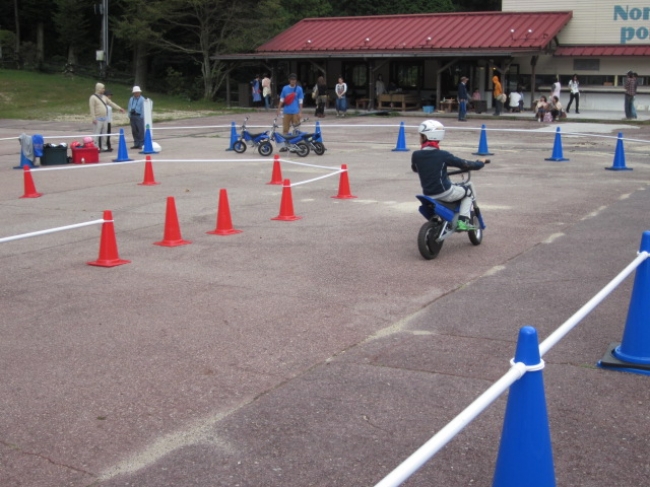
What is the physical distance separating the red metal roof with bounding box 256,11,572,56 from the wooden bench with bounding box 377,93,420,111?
7.54ft

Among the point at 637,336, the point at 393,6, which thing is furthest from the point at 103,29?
the point at 637,336

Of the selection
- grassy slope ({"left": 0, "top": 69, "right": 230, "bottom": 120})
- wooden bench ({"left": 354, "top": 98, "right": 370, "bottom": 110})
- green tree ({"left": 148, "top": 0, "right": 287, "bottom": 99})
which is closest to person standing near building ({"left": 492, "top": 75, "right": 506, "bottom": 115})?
wooden bench ({"left": 354, "top": 98, "right": 370, "bottom": 110})

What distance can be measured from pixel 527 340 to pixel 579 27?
39487 millimetres

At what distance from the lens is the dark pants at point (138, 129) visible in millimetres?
21672

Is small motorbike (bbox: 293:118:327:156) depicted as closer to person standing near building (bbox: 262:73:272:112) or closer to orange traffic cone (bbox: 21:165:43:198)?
orange traffic cone (bbox: 21:165:43:198)

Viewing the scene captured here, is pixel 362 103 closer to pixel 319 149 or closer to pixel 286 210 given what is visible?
pixel 319 149

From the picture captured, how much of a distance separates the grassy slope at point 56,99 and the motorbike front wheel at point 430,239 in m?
29.1

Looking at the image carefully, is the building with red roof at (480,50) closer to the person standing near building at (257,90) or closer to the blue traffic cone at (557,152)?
the person standing near building at (257,90)

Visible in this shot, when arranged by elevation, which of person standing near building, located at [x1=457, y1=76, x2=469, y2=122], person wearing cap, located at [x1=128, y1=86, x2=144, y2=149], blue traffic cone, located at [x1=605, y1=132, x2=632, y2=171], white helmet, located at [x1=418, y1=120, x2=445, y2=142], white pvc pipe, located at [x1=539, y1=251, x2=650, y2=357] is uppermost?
person standing near building, located at [x1=457, y1=76, x2=469, y2=122]

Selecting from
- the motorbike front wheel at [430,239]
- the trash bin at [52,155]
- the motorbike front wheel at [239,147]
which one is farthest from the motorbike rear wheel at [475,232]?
the trash bin at [52,155]

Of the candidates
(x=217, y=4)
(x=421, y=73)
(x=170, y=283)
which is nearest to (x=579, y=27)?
(x=421, y=73)

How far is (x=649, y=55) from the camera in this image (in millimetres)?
36781

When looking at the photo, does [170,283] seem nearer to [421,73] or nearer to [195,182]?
[195,182]

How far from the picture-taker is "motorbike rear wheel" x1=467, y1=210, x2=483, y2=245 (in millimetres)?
9680
